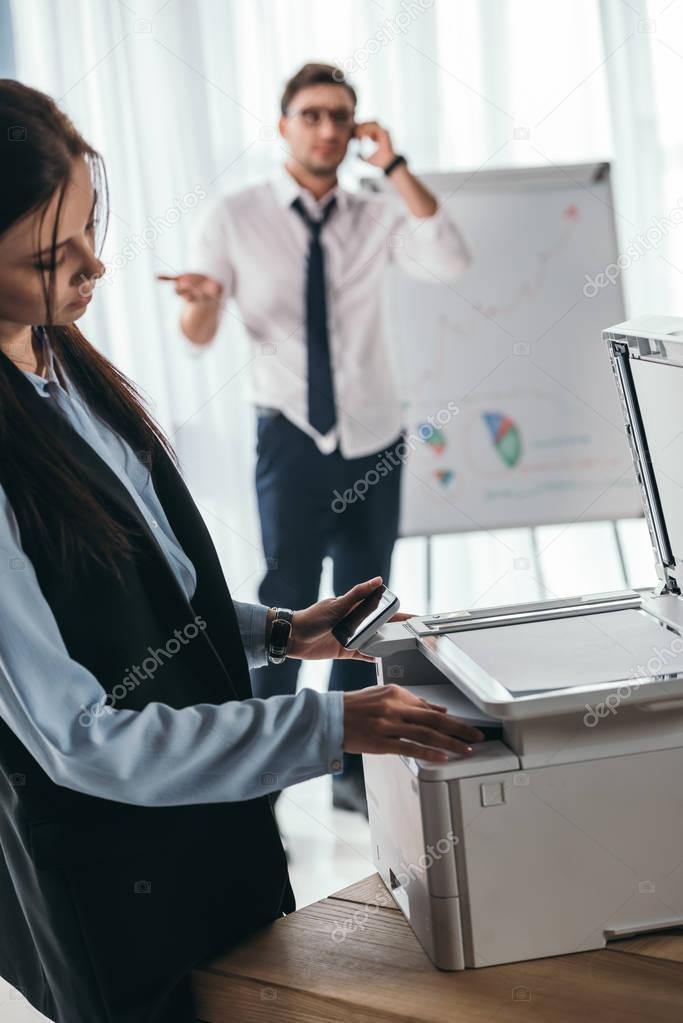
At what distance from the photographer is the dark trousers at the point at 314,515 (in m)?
3.10

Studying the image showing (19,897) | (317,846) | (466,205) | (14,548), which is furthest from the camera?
(466,205)

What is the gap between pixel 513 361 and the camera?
3439 millimetres

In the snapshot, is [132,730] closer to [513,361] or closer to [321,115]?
[321,115]

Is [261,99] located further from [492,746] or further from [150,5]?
[492,746]

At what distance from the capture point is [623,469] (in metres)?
3.50

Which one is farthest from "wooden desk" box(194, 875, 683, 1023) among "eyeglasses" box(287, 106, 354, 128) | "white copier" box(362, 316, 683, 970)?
"eyeglasses" box(287, 106, 354, 128)

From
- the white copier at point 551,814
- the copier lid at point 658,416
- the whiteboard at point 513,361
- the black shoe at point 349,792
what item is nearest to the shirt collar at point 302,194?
the whiteboard at point 513,361

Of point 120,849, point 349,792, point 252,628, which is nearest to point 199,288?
point 349,792

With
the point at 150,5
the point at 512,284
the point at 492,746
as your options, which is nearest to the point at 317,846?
the point at 512,284

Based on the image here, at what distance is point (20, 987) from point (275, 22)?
3067mm

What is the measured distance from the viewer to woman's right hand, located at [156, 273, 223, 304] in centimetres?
321

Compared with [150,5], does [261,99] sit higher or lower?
lower

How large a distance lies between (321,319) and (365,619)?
6.97 ft

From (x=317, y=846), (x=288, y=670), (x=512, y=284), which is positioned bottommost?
(x=317, y=846)
